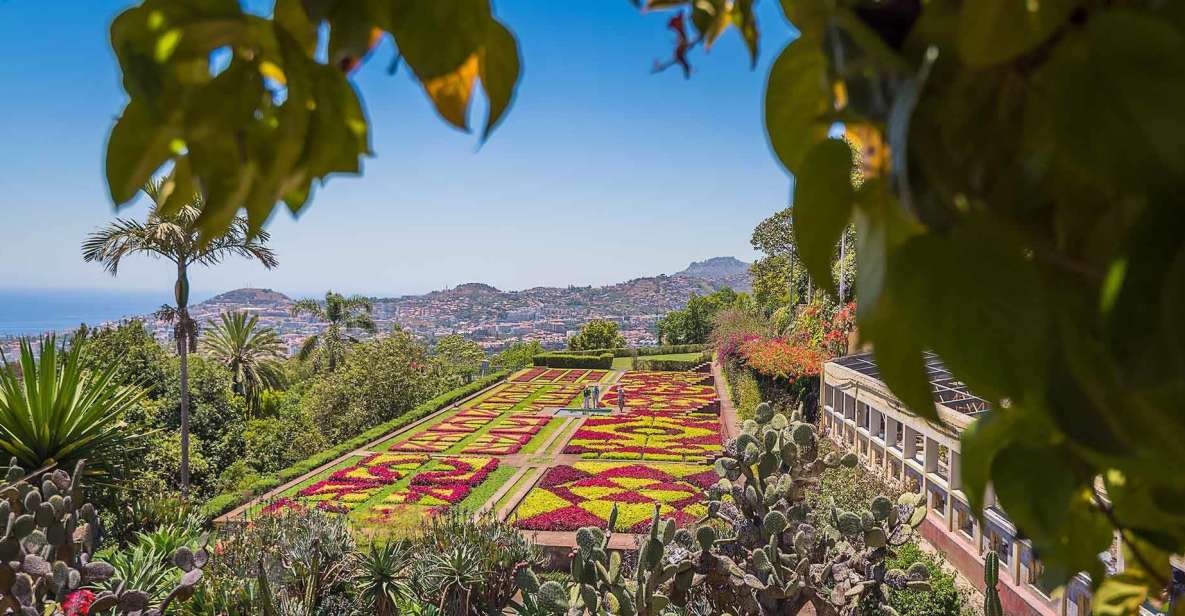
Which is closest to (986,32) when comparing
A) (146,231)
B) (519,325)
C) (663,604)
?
(663,604)

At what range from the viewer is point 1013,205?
26cm

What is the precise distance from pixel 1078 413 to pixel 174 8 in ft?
1.41

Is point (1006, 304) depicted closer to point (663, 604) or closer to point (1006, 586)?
point (663, 604)

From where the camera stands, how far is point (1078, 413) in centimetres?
22

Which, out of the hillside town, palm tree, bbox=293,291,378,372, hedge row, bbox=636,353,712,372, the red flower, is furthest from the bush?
the hillside town

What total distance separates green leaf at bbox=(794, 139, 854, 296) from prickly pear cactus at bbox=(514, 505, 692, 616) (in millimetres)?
3598

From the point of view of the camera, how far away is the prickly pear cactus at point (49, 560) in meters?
3.96

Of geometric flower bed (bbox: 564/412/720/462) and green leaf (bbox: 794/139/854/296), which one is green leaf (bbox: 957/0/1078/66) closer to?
green leaf (bbox: 794/139/854/296)

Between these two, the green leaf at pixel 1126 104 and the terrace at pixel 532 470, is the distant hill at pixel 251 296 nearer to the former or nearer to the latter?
the terrace at pixel 532 470

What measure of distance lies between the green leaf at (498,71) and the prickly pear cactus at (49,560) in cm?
499

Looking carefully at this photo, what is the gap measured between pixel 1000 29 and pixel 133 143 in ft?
1.33

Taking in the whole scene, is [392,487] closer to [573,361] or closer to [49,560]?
[49,560]

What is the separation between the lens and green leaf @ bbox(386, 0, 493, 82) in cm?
34

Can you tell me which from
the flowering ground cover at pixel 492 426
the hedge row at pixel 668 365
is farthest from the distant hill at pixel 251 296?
the flowering ground cover at pixel 492 426
